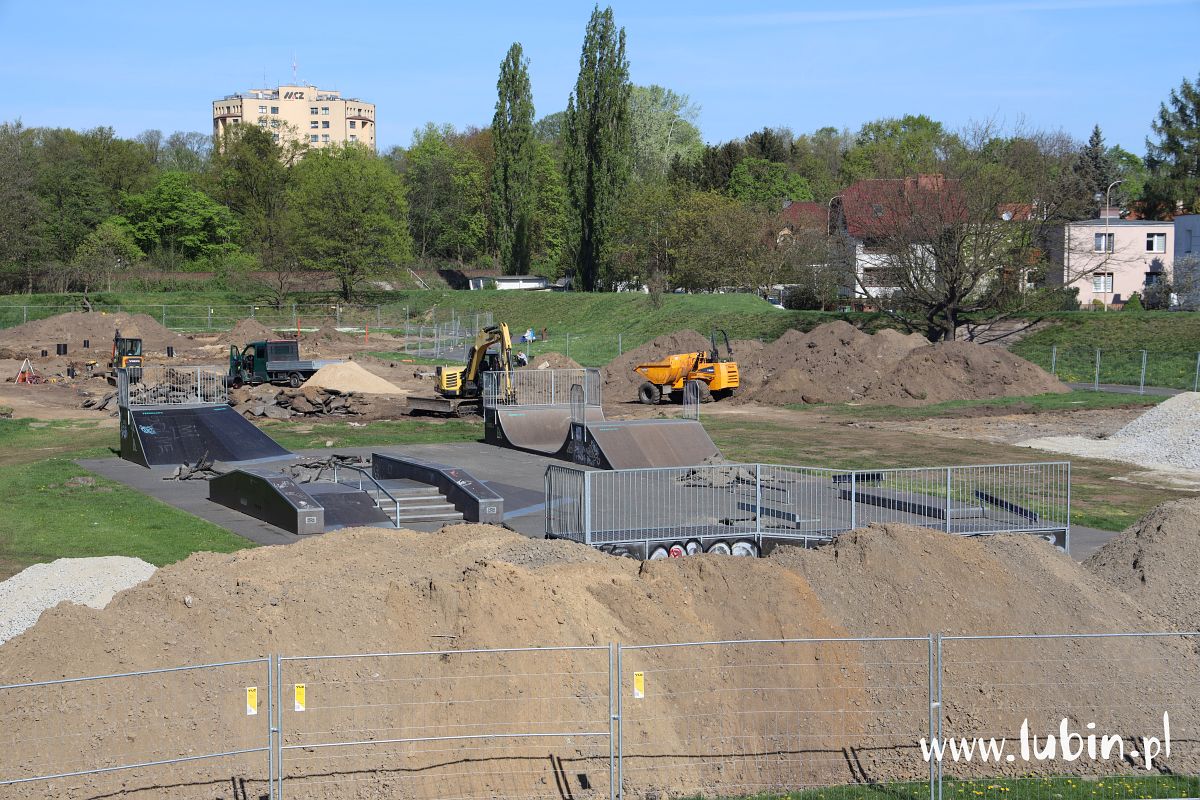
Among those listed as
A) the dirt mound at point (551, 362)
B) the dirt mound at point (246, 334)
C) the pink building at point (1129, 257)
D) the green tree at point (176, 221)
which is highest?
the green tree at point (176, 221)

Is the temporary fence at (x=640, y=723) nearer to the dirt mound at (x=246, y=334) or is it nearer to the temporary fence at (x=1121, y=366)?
the temporary fence at (x=1121, y=366)

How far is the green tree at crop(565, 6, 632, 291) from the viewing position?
7962 centimetres

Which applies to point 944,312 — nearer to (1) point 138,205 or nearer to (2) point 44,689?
(2) point 44,689

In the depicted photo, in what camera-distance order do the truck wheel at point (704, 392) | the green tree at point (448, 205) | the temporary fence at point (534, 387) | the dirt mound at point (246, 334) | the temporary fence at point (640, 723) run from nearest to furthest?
the temporary fence at point (640, 723), the temporary fence at point (534, 387), the truck wheel at point (704, 392), the dirt mound at point (246, 334), the green tree at point (448, 205)

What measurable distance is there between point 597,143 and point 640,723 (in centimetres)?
7276

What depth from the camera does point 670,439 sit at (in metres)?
28.7

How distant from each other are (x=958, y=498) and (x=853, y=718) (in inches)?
400

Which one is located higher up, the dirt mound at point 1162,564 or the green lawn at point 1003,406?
the dirt mound at point 1162,564

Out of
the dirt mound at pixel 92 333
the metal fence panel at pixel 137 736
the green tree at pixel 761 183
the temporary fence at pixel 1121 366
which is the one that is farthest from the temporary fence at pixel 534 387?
the green tree at pixel 761 183

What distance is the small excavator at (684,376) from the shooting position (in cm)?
4394

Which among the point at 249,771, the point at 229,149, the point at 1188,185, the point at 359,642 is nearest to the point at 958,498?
the point at 359,642

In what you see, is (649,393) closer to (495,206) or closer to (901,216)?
(901,216)

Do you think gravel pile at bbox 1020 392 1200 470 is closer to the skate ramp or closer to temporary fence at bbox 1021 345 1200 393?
temporary fence at bbox 1021 345 1200 393

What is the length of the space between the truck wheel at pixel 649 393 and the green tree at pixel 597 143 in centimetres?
3708
